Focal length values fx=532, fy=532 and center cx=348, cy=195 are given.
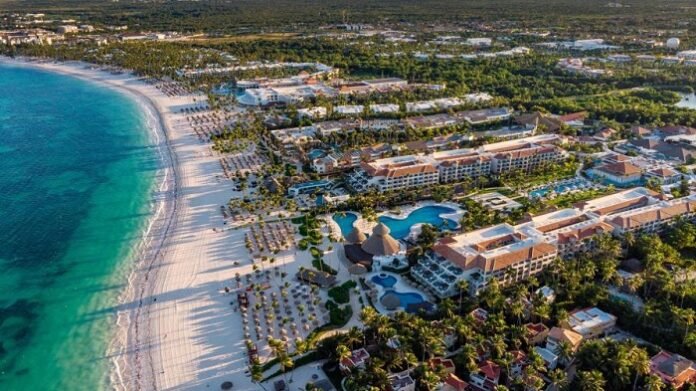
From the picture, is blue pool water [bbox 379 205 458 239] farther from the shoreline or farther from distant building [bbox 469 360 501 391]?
the shoreline

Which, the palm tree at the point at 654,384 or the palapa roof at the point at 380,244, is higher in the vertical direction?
the palapa roof at the point at 380,244

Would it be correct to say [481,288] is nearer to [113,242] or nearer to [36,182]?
[113,242]

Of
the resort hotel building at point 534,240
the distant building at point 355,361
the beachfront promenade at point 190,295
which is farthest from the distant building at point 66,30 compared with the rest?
the distant building at point 355,361

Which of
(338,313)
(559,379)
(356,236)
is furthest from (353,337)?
(356,236)

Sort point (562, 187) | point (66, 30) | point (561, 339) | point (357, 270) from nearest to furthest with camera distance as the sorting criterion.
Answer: point (561, 339)
point (357, 270)
point (562, 187)
point (66, 30)

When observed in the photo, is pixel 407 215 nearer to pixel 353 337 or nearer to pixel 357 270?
pixel 357 270

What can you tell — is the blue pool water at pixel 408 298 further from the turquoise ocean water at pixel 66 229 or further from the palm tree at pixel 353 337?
the turquoise ocean water at pixel 66 229

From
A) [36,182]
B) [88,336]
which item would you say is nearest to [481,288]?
[88,336]
